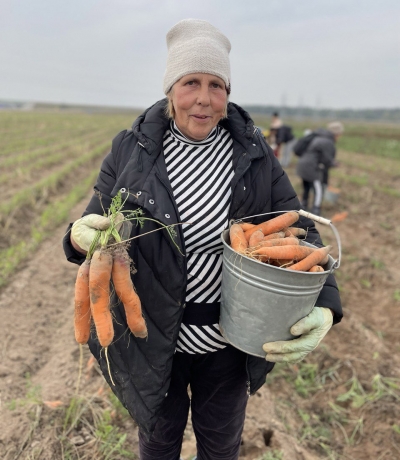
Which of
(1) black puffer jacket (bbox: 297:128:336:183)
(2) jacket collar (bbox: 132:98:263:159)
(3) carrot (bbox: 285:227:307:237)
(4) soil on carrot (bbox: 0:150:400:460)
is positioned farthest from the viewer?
(1) black puffer jacket (bbox: 297:128:336:183)

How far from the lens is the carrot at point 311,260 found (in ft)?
4.29

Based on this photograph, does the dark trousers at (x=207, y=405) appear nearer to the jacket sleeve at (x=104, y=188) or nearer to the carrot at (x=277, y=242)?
the carrot at (x=277, y=242)

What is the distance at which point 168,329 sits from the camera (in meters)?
1.41

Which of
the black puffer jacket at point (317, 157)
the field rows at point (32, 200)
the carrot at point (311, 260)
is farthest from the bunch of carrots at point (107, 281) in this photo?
the black puffer jacket at point (317, 157)

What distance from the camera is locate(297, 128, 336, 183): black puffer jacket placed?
6551 mm

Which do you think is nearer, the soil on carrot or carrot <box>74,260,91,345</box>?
carrot <box>74,260,91,345</box>

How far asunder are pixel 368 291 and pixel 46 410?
11.9 feet

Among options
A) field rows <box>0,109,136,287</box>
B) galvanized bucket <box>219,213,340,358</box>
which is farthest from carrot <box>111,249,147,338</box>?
field rows <box>0,109,136,287</box>

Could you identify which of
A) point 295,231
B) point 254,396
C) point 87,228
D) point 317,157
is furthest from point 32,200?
point 295,231

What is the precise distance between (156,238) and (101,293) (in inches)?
11.0

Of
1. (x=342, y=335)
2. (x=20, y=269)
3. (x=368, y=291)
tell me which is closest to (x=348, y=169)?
(x=368, y=291)

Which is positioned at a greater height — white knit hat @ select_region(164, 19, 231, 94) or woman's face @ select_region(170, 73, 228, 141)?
white knit hat @ select_region(164, 19, 231, 94)

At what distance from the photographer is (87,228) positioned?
125 centimetres

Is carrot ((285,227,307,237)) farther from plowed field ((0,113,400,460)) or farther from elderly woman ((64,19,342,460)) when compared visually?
plowed field ((0,113,400,460))
